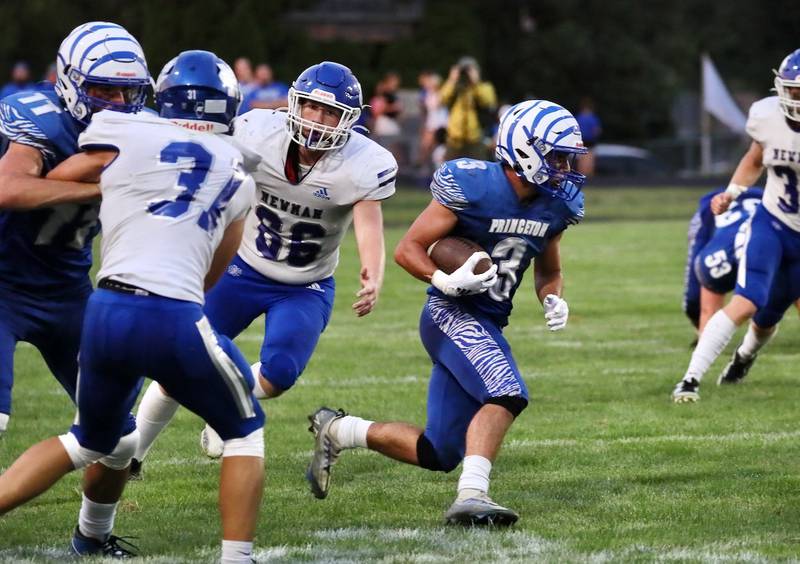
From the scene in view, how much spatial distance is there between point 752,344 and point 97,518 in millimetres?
4130

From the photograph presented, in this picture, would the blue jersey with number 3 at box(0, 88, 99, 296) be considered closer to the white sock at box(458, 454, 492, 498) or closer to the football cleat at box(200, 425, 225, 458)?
the football cleat at box(200, 425, 225, 458)

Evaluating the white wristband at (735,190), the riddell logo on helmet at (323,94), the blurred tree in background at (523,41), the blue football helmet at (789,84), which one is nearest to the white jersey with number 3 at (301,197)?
the riddell logo on helmet at (323,94)

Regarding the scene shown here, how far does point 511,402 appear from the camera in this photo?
4895 mm

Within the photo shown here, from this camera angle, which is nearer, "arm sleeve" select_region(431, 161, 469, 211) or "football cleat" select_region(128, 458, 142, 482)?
"arm sleeve" select_region(431, 161, 469, 211)

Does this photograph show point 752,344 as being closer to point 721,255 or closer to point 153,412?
point 721,255

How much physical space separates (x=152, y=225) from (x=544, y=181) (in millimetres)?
1598

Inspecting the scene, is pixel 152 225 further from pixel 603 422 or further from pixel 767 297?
pixel 767 297

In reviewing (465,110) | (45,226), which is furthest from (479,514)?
(465,110)

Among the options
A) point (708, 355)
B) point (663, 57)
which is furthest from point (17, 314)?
point (663, 57)

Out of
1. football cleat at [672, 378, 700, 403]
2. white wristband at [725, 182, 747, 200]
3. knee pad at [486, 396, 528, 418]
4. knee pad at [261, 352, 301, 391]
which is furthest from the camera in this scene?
white wristband at [725, 182, 747, 200]

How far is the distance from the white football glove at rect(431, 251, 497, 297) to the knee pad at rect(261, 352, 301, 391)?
0.67 metres

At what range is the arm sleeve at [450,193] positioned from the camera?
5078 mm

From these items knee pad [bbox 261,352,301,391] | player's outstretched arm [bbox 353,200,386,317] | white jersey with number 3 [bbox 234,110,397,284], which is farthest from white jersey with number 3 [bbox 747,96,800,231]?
knee pad [bbox 261,352,301,391]

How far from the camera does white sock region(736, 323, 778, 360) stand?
7.58 meters
